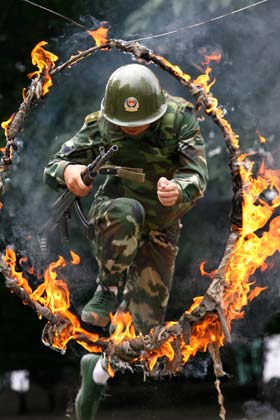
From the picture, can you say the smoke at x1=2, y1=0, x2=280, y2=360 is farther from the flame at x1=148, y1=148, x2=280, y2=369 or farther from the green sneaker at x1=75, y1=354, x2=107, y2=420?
the flame at x1=148, y1=148, x2=280, y2=369

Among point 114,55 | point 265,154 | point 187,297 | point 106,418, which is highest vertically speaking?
point 114,55

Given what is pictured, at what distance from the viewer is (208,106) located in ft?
27.6

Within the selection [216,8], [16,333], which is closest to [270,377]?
[16,333]

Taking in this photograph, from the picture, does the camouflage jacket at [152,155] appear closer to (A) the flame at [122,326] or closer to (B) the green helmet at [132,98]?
(B) the green helmet at [132,98]

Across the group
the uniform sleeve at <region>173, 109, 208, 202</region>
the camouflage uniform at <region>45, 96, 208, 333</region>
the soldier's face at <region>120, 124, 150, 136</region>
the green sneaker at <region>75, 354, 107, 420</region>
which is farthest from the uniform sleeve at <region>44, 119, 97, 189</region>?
the green sneaker at <region>75, 354, 107, 420</region>

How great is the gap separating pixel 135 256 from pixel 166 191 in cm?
115

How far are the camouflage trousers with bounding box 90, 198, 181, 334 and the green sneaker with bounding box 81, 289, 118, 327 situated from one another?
0.28 ft

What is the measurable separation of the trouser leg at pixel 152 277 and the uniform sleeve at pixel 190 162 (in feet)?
2.36

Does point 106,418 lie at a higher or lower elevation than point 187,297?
lower

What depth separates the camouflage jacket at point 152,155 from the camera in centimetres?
802

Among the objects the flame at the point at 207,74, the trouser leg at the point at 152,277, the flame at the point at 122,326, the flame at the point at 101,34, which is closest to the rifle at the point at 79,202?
the trouser leg at the point at 152,277

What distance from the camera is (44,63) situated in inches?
344

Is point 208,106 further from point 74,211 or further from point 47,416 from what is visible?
point 47,416

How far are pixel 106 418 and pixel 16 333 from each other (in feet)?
4.36
